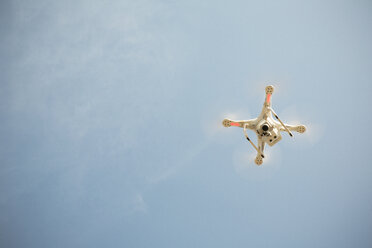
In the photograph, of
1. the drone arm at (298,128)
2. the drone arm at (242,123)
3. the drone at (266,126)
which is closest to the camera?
the drone at (266,126)

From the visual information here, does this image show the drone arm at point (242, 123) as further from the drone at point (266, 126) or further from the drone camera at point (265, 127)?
the drone camera at point (265, 127)

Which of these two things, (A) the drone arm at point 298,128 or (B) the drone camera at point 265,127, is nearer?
(B) the drone camera at point 265,127

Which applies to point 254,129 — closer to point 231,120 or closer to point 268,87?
point 231,120

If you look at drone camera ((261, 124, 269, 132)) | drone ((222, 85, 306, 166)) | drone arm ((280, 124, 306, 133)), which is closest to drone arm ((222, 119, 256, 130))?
drone ((222, 85, 306, 166))

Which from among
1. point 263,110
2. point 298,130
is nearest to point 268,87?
point 263,110

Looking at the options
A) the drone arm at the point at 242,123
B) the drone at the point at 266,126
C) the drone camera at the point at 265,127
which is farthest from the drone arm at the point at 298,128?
the drone arm at the point at 242,123

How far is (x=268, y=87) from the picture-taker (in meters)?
25.6

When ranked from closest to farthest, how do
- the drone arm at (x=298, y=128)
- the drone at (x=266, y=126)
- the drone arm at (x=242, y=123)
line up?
the drone at (x=266, y=126), the drone arm at (x=242, y=123), the drone arm at (x=298, y=128)

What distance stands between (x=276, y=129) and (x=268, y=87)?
416cm

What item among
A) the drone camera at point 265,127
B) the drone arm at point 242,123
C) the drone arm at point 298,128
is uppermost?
the drone arm at point 242,123

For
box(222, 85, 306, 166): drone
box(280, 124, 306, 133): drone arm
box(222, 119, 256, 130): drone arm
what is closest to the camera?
→ box(222, 85, 306, 166): drone

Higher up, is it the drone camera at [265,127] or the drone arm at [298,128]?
the drone arm at [298,128]

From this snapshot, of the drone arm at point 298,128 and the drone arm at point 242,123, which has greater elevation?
the drone arm at point 242,123

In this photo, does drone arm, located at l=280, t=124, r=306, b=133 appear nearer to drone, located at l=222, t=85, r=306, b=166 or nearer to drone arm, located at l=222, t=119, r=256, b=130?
drone, located at l=222, t=85, r=306, b=166
